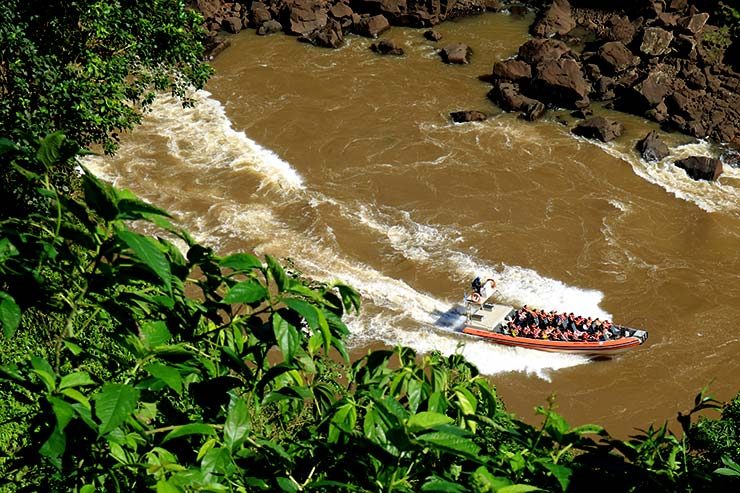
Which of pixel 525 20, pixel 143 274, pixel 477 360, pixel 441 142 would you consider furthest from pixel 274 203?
pixel 143 274

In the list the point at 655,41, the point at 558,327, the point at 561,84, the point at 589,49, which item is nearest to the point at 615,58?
the point at 655,41

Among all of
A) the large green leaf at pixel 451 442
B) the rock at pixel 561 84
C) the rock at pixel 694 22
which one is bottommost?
the rock at pixel 561 84

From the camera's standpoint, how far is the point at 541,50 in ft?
90.5

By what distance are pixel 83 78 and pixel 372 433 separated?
12431 millimetres

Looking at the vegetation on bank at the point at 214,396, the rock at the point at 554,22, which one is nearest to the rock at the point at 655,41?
the rock at the point at 554,22

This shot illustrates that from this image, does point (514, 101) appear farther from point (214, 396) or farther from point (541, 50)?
point (214, 396)

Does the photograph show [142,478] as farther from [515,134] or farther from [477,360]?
[515,134]

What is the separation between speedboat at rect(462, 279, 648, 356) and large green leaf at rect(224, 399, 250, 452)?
14820 millimetres

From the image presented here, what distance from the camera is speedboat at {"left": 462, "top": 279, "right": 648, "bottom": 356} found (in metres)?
17.3

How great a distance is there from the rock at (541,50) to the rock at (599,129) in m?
3.35

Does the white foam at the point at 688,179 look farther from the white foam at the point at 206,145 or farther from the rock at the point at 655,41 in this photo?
the white foam at the point at 206,145

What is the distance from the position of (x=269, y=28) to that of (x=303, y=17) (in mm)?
1232

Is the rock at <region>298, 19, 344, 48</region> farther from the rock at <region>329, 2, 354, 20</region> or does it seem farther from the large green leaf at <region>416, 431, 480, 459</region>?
the large green leaf at <region>416, 431, 480, 459</region>

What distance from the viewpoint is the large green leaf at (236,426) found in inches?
119
